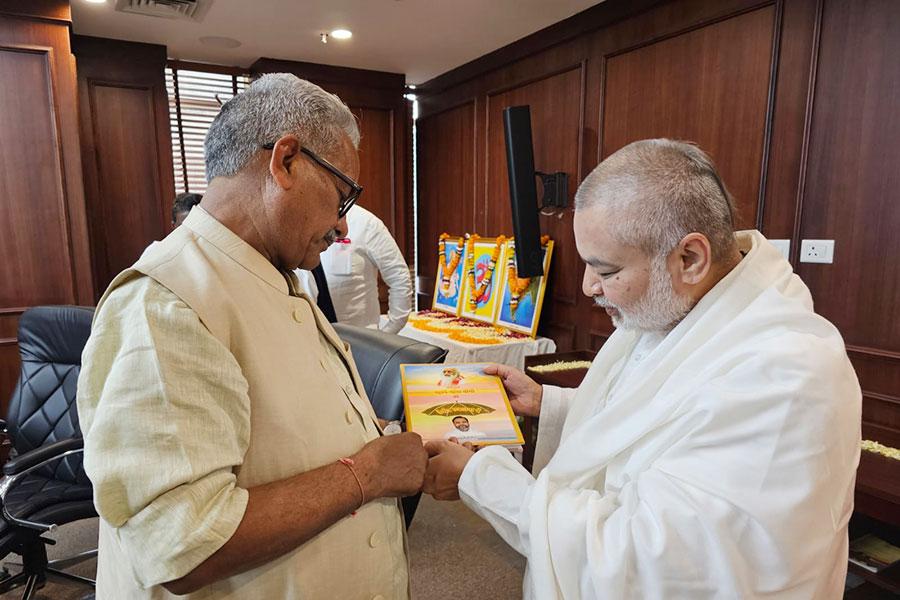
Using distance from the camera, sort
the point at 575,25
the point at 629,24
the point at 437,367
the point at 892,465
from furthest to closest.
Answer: the point at 575,25 < the point at 629,24 < the point at 892,465 < the point at 437,367

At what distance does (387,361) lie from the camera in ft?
5.97

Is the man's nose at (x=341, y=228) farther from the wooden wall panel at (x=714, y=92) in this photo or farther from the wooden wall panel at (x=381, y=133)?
the wooden wall panel at (x=381, y=133)

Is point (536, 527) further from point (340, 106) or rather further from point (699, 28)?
point (699, 28)

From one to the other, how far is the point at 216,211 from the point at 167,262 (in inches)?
5.5

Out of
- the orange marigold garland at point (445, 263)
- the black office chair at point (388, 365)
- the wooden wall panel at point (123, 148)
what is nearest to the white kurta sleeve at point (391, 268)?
the orange marigold garland at point (445, 263)

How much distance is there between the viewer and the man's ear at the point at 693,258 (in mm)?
967

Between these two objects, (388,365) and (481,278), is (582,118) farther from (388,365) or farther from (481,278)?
(388,365)

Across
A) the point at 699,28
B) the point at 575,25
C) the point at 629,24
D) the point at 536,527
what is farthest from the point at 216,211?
the point at 575,25

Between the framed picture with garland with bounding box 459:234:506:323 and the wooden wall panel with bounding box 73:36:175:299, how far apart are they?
2450 mm

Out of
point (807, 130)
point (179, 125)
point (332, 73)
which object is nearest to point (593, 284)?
point (807, 130)

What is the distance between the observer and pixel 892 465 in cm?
199

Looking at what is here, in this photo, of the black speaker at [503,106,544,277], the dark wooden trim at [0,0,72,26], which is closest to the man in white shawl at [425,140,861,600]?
the black speaker at [503,106,544,277]

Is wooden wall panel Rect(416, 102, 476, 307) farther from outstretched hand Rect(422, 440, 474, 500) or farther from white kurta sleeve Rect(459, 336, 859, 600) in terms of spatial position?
white kurta sleeve Rect(459, 336, 859, 600)

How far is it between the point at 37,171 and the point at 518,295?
10.3ft
